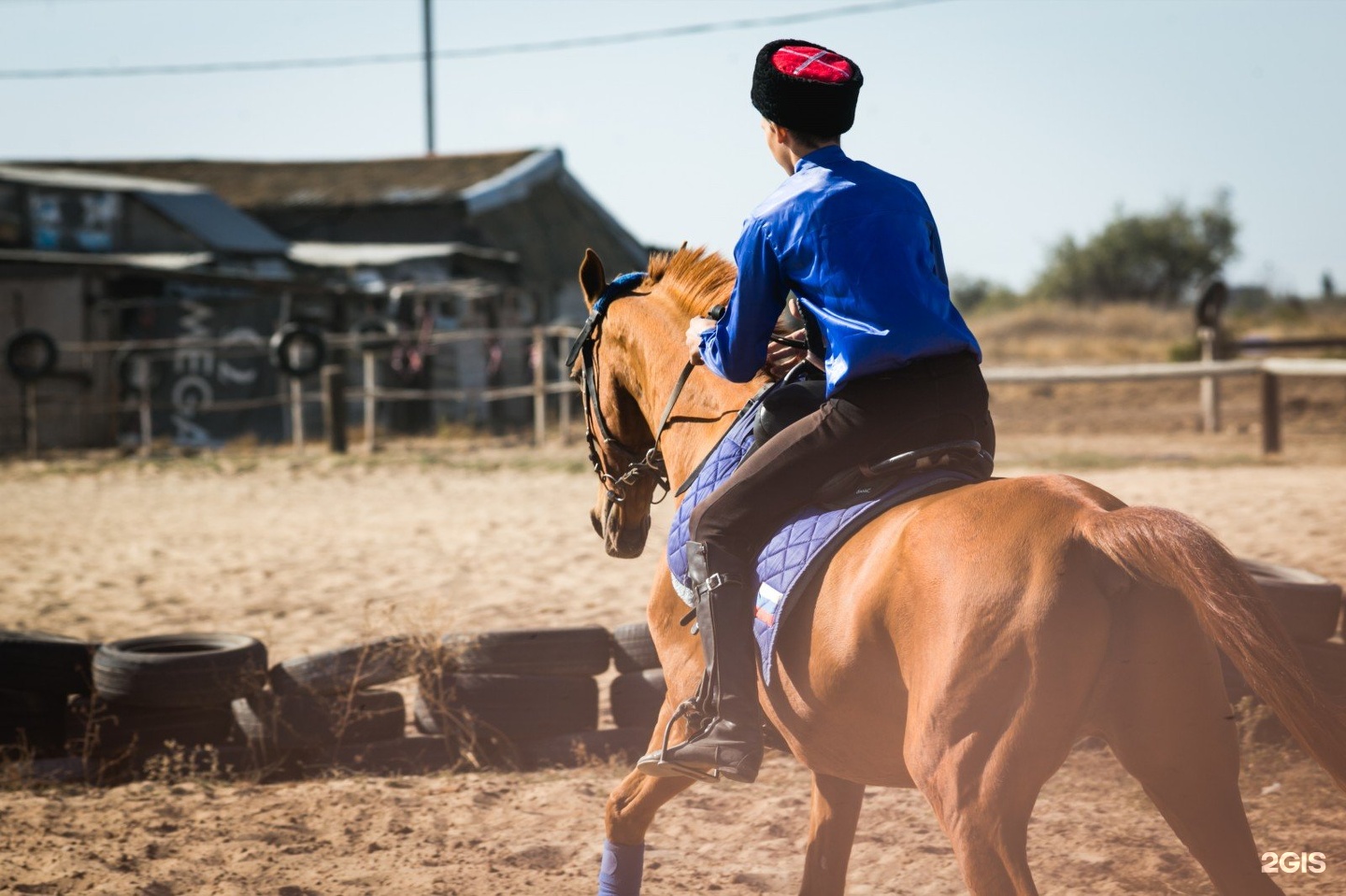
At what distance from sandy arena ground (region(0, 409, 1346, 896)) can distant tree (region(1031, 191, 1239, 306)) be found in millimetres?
44587

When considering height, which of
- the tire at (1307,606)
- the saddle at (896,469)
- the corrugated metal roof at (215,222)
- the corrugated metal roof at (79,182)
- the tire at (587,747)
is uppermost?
the corrugated metal roof at (79,182)

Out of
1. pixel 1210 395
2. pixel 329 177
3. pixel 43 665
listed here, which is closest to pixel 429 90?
pixel 329 177

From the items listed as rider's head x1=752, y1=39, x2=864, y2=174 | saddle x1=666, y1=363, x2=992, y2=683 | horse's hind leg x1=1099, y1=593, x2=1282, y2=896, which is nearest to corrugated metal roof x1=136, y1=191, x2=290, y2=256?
rider's head x1=752, y1=39, x2=864, y2=174

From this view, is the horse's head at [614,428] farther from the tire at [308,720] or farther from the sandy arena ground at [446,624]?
the tire at [308,720]

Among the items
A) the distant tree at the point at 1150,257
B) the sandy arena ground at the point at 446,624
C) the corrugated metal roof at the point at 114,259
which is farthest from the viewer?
the distant tree at the point at 1150,257

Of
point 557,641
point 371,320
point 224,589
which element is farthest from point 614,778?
point 371,320

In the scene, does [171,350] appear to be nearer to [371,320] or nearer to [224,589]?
[371,320]

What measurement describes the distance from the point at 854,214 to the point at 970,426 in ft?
1.94

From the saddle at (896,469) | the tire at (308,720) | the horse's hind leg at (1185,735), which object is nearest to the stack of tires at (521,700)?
the tire at (308,720)

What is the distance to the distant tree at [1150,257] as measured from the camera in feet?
189

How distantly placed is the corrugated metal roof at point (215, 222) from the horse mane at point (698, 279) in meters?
22.9

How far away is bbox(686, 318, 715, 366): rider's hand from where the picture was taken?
336 centimetres

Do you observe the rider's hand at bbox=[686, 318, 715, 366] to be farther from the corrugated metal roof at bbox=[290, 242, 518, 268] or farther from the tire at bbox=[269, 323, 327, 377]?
the corrugated metal roof at bbox=[290, 242, 518, 268]

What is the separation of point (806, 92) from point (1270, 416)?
13.0 meters
